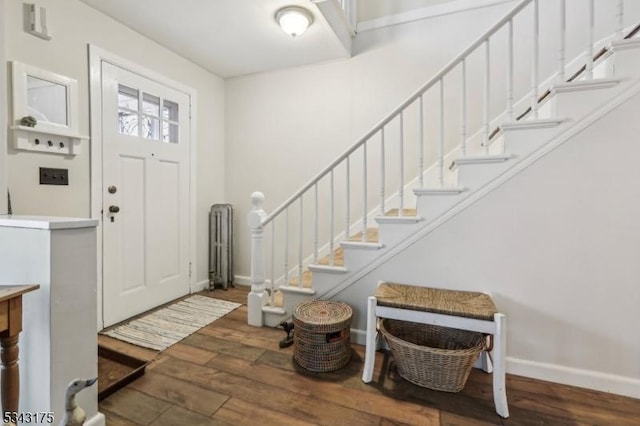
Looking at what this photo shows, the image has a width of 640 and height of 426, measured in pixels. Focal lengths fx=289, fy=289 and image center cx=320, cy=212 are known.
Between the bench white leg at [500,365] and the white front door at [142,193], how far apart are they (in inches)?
105

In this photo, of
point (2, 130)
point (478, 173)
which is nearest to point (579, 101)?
point (478, 173)

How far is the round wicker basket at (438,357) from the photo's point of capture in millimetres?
1498

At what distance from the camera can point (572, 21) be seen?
233 cm

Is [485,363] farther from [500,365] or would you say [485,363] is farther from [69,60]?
[69,60]

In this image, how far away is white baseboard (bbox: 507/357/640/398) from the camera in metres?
1.54

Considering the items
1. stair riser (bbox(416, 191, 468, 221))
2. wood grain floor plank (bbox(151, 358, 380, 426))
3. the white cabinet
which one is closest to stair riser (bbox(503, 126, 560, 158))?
stair riser (bbox(416, 191, 468, 221))

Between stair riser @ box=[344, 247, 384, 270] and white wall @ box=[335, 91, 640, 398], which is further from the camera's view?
stair riser @ box=[344, 247, 384, 270]

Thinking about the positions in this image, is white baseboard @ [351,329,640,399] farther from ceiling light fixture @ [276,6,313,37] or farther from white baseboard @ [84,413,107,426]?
ceiling light fixture @ [276,6,313,37]

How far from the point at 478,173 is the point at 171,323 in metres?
2.53

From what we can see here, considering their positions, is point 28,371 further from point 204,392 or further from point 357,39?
point 357,39

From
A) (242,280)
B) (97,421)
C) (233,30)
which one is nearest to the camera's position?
(97,421)

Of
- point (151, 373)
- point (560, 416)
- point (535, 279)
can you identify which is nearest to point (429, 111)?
point (535, 279)

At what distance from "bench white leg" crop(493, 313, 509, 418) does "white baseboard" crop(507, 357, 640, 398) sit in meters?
0.39

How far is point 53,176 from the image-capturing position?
192cm
